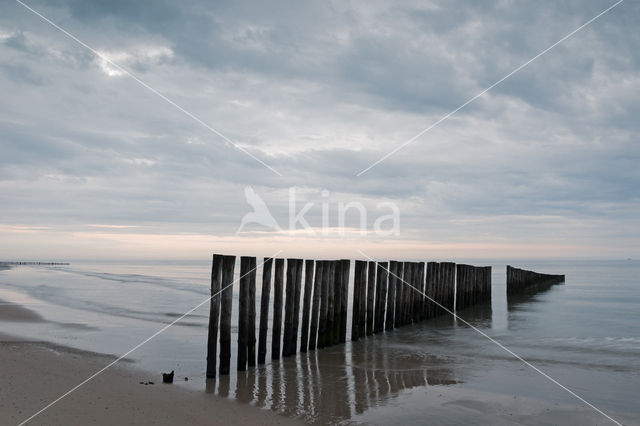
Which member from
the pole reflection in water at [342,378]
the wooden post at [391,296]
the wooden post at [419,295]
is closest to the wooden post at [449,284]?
the wooden post at [419,295]

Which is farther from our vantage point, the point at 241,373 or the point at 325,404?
the point at 241,373

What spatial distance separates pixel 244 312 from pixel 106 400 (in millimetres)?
2704

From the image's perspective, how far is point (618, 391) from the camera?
8.07 meters

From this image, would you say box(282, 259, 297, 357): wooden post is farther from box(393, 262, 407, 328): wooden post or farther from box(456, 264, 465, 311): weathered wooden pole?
box(456, 264, 465, 311): weathered wooden pole

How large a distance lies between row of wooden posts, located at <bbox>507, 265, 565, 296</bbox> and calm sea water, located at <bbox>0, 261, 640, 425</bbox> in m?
8.67

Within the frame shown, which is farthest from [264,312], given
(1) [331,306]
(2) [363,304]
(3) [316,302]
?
(2) [363,304]

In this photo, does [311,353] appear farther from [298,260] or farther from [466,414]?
[466,414]

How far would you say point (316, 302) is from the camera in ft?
33.7

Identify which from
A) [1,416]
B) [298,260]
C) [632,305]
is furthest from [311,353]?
[632,305]

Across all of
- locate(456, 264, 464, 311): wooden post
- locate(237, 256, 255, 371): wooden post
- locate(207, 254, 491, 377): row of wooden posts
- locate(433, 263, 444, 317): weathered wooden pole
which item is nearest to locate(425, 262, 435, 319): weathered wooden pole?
locate(207, 254, 491, 377): row of wooden posts

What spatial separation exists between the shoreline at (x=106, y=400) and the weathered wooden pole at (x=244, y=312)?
4.36 ft

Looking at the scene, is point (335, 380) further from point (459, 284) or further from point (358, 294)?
point (459, 284)

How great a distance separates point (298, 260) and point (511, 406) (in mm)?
4428

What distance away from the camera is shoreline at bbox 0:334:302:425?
5641 mm
